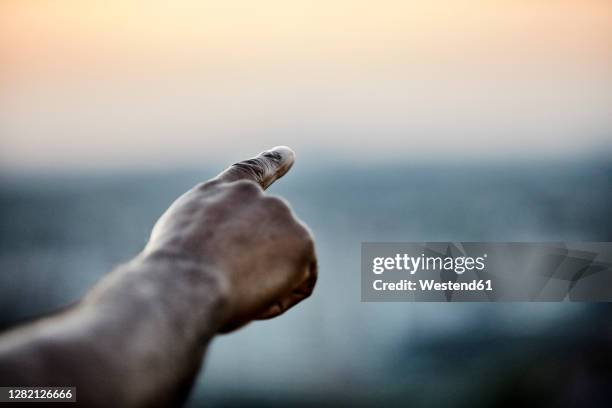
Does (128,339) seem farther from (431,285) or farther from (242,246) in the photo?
(431,285)

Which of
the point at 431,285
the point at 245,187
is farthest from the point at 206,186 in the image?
the point at 431,285

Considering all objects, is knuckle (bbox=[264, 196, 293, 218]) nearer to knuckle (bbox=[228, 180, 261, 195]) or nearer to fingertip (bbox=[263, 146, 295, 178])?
knuckle (bbox=[228, 180, 261, 195])

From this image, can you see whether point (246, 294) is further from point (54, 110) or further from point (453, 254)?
point (54, 110)

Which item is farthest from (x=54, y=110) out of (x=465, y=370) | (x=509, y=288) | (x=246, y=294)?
(x=246, y=294)

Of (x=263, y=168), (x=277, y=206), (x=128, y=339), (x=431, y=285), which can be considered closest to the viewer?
(x=128, y=339)

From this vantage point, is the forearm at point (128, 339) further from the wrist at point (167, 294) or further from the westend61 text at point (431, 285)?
the westend61 text at point (431, 285)

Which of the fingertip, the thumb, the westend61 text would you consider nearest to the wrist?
the thumb
